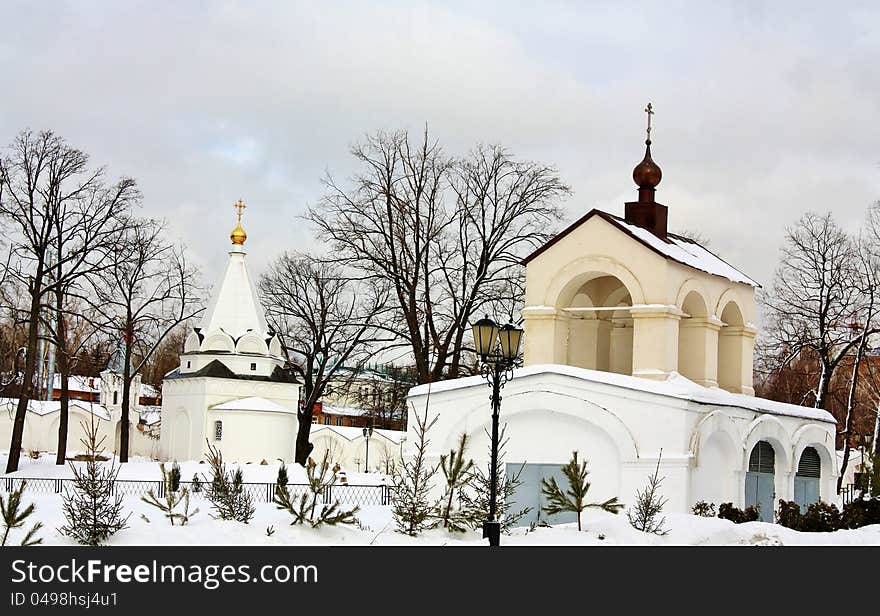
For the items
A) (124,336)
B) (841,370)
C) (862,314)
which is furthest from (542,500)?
(841,370)

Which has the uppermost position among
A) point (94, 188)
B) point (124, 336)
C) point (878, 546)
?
point (94, 188)

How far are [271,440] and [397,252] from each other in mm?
13492

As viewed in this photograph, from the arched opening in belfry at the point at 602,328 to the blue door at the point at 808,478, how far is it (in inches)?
152

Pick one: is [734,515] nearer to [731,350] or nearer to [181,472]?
[731,350]

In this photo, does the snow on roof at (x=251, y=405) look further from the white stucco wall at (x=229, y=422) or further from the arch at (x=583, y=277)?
the arch at (x=583, y=277)

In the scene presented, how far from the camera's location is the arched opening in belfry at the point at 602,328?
75.2 ft

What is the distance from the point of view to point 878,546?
12875mm

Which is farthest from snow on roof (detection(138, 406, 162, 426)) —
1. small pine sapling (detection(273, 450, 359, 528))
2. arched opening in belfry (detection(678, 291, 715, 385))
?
small pine sapling (detection(273, 450, 359, 528))

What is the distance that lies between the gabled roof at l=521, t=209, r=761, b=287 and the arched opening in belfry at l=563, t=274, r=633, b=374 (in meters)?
1.25

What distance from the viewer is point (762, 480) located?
20016 mm

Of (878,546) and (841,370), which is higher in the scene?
(841,370)

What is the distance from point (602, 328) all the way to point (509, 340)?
9.34 m

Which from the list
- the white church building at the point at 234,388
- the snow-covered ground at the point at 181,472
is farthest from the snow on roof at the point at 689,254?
the white church building at the point at 234,388
